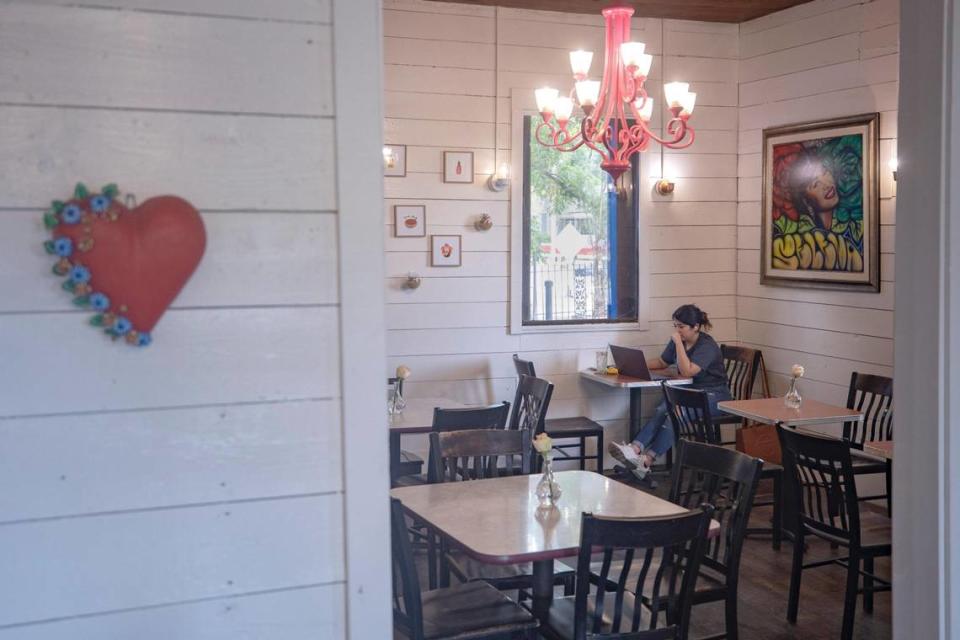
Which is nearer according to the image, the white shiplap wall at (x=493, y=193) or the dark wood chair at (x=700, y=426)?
the dark wood chair at (x=700, y=426)

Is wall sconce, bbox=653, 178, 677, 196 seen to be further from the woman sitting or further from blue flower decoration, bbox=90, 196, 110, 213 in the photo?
blue flower decoration, bbox=90, 196, 110, 213

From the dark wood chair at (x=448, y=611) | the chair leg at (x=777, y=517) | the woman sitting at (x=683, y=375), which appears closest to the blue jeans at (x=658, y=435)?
the woman sitting at (x=683, y=375)

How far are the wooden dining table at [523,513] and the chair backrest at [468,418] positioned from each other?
0.65 meters

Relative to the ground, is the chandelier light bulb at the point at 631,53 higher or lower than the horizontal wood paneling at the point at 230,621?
higher

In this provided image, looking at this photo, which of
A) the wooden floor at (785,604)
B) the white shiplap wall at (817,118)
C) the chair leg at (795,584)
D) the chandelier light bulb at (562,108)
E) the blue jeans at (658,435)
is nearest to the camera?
the wooden floor at (785,604)

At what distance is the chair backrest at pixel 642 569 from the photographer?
2787 mm

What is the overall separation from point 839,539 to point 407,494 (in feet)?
5.92

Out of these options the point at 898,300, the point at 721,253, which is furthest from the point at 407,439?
the point at 898,300

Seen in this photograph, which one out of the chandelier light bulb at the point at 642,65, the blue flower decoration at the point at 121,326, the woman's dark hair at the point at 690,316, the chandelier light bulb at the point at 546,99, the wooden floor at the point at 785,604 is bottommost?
the wooden floor at the point at 785,604

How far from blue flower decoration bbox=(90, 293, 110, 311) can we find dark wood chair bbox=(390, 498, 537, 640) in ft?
4.73

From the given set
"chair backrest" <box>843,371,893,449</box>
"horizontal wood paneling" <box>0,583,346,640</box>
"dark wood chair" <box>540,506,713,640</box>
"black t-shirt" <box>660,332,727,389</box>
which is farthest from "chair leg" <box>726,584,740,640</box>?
"black t-shirt" <box>660,332,727,389</box>

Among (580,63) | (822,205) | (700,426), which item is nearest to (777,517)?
(700,426)

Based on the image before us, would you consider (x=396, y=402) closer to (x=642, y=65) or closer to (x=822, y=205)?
(x=642, y=65)

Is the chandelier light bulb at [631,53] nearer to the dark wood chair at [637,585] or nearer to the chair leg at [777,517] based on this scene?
the chair leg at [777,517]
